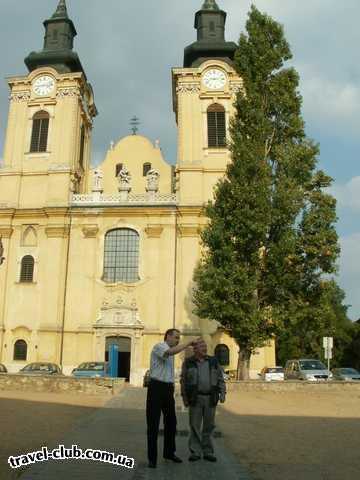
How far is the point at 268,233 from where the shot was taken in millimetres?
22484

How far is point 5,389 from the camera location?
63.5 feet

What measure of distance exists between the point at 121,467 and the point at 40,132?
31.3m

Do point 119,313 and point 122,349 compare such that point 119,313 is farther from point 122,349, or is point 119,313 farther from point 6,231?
point 6,231

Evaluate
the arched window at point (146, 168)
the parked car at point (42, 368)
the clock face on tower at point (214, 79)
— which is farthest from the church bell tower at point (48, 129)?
the parked car at point (42, 368)

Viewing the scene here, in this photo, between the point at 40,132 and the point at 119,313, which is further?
the point at 40,132

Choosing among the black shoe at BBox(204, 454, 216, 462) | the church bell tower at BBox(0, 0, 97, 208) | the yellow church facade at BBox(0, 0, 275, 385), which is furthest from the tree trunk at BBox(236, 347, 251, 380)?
the church bell tower at BBox(0, 0, 97, 208)

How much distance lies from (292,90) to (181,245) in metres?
11.5

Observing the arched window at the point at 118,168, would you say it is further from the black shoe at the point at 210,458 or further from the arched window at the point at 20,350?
the black shoe at the point at 210,458

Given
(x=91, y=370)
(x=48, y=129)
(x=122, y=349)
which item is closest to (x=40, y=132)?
(x=48, y=129)

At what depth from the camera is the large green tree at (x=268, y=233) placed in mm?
21500

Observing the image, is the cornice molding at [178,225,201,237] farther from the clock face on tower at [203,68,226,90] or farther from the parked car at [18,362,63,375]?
the parked car at [18,362,63,375]

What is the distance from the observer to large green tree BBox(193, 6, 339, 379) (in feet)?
70.5

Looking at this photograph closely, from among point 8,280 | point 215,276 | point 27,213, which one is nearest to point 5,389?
point 215,276

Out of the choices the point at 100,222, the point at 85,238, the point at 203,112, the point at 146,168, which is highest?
the point at 203,112
